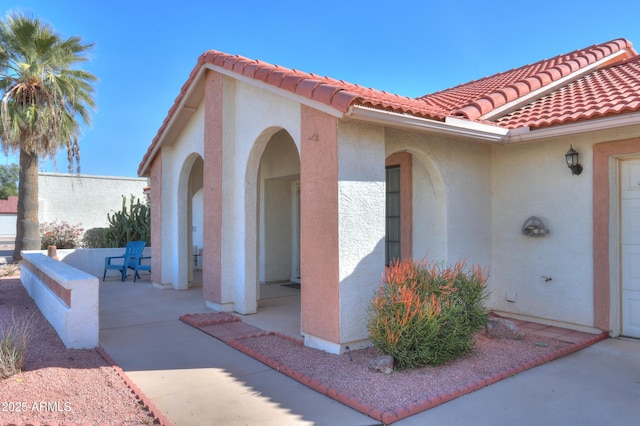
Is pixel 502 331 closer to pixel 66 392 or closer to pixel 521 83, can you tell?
pixel 521 83

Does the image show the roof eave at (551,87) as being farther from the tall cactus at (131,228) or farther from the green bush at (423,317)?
the tall cactus at (131,228)

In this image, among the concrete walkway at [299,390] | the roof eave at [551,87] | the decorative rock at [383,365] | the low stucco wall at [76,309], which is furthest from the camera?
the roof eave at [551,87]

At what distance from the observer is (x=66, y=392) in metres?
4.71

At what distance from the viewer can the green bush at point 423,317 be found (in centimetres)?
537

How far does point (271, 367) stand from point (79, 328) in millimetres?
3025

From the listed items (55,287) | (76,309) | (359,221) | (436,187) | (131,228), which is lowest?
(76,309)

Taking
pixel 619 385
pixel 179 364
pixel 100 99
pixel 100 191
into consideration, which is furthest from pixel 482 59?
pixel 100 191

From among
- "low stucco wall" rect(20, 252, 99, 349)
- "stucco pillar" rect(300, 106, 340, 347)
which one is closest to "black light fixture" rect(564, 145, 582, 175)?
"stucco pillar" rect(300, 106, 340, 347)

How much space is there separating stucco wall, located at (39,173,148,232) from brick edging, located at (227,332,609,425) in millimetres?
25505

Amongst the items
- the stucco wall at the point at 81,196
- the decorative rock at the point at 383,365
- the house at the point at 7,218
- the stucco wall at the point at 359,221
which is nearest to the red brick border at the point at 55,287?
the stucco wall at the point at 359,221

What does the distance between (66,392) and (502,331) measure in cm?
597

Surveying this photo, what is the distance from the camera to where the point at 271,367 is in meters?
5.79

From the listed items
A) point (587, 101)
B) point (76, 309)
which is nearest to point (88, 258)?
point (76, 309)

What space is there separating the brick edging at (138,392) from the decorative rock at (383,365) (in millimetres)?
2432
